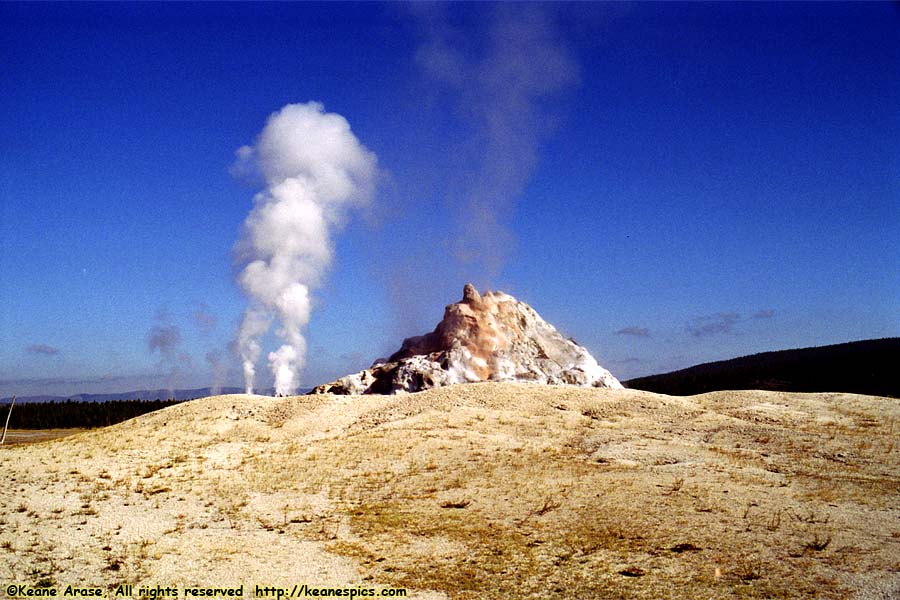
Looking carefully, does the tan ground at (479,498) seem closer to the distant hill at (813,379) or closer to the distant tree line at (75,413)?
the distant hill at (813,379)

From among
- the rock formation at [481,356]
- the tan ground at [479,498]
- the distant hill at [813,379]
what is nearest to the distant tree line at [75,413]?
the rock formation at [481,356]

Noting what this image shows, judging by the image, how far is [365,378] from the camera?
116ft

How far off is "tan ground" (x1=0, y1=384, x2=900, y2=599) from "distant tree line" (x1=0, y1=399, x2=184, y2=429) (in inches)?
2224

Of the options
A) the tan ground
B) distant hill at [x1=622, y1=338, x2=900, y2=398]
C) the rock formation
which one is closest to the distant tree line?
the rock formation

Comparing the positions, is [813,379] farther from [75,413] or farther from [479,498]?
[75,413]

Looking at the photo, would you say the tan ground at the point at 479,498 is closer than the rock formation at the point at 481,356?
Yes

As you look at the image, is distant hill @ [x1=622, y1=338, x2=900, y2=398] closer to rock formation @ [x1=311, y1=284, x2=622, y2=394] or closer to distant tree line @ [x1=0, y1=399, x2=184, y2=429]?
rock formation @ [x1=311, y1=284, x2=622, y2=394]

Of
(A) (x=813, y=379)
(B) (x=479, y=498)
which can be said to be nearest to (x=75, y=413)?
(B) (x=479, y=498)

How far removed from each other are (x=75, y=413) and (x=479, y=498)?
8027cm

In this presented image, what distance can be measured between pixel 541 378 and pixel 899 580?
2418 cm

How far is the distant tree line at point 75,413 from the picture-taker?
74.0 metres

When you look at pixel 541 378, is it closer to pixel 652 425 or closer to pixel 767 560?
pixel 652 425

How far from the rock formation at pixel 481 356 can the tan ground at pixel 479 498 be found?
5.58m

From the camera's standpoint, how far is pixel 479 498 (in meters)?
15.7
